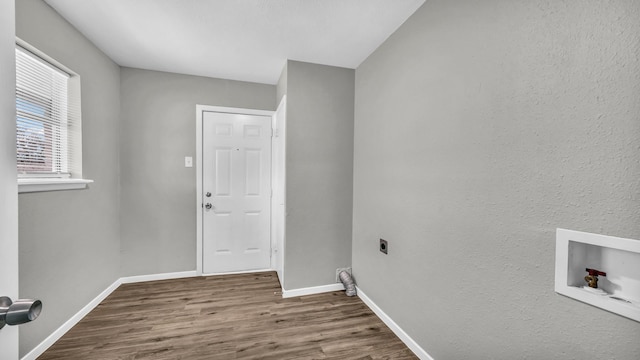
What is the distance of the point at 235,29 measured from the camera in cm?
197

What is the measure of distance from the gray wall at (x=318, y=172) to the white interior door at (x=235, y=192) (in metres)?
0.78

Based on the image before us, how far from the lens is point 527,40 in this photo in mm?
1043

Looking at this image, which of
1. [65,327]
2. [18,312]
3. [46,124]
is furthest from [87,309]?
[18,312]

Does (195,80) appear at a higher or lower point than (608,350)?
higher

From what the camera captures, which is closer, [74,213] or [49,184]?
[49,184]

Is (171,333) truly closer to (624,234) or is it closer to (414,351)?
(414,351)

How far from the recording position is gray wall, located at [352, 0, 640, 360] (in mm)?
808

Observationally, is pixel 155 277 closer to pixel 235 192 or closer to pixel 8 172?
pixel 235 192

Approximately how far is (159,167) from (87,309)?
57.2 inches

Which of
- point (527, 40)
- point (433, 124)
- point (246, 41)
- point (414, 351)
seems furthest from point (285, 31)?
point (414, 351)

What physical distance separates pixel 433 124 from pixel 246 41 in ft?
5.63

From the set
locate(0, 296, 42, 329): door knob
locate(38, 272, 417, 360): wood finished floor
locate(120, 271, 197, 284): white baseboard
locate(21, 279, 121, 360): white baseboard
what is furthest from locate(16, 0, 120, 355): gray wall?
Answer: locate(0, 296, 42, 329): door knob

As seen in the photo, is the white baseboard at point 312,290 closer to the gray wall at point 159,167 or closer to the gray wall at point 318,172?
the gray wall at point 318,172

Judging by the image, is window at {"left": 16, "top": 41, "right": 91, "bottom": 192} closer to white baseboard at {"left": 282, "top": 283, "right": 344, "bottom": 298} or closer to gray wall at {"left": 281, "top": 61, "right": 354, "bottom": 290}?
gray wall at {"left": 281, "top": 61, "right": 354, "bottom": 290}
